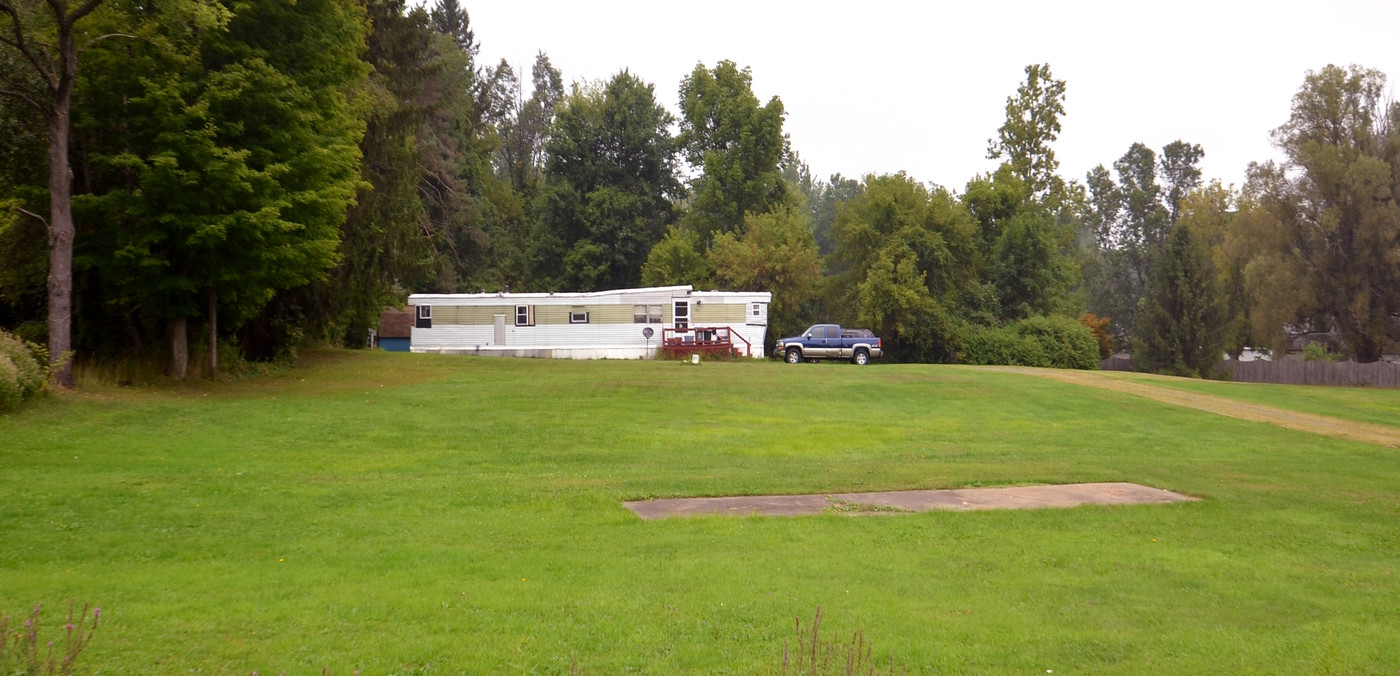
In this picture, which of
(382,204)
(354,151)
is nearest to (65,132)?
(354,151)

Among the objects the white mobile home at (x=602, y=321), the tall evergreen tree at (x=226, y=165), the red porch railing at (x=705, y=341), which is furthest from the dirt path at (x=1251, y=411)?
the tall evergreen tree at (x=226, y=165)

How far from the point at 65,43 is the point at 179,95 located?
6.81 feet

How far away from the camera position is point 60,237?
17656 mm

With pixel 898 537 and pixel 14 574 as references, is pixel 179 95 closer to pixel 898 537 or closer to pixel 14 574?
pixel 14 574

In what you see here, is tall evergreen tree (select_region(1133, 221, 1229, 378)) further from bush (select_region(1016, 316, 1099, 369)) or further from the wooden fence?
bush (select_region(1016, 316, 1099, 369))

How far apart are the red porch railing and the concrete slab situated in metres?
25.2

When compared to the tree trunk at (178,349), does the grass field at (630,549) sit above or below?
below

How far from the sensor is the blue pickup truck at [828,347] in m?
37.5

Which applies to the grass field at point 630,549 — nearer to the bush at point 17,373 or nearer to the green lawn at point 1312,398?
the bush at point 17,373

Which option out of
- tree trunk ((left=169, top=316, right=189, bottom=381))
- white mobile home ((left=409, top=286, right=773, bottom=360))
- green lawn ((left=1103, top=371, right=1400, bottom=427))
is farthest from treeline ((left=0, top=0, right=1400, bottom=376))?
green lawn ((left=1103, top=371, right=1400, bottom=427))

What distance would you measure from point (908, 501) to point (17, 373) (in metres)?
13.8

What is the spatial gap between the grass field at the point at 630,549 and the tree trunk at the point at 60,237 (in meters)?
1.21

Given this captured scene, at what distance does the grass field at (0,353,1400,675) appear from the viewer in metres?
5.68

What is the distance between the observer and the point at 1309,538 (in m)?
9.45
